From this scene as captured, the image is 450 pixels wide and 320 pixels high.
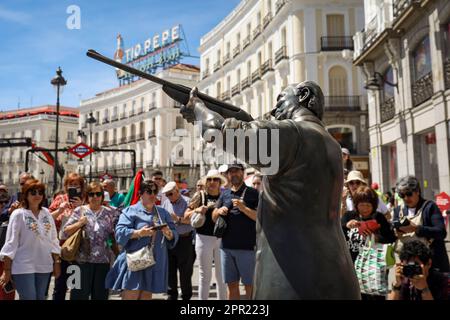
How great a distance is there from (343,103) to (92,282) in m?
24.8

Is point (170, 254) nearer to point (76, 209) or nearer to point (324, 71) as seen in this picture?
point (76, 209)

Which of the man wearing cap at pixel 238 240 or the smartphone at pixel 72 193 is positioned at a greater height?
the smartphone at pixel 72 193

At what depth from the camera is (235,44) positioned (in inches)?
1531

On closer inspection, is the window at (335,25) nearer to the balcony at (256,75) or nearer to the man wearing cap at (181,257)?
the balcony at (256,75)

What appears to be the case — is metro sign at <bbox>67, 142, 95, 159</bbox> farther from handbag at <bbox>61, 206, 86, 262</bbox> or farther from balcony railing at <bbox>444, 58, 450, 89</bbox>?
balcony railing at <bbox>444, 58, 450, 89</bbox>

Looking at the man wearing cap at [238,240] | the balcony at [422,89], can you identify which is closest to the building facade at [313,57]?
the balcony at [422,89]

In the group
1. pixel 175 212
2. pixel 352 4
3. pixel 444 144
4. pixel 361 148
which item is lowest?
pixel 175 212

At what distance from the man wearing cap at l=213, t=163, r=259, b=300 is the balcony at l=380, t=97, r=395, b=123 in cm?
1321

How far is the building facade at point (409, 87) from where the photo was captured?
13.1m

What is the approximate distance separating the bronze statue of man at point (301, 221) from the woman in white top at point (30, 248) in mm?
3537

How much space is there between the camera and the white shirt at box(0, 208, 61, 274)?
4.94 meters

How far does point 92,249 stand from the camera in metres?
5.62

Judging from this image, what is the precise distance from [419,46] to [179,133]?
36462 millimetres
